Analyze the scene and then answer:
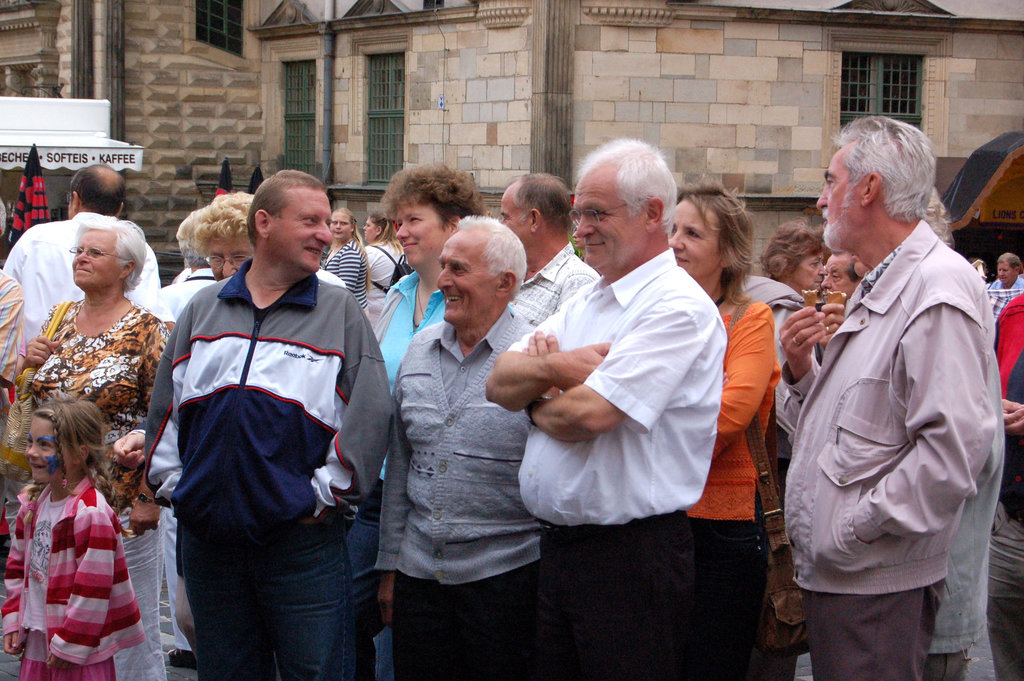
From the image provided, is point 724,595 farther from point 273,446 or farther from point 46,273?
point 46,273

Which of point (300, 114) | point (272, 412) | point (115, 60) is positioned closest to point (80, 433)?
point (272, 412)

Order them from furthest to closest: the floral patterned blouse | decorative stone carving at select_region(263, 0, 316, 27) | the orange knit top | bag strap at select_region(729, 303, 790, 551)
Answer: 1. decorative stone carving at select_region(263, 0, 316, 27)
2. the floral patterned blouse
3. bag strap at select_region(729, 303, 790, 551)
4. the orange knit top

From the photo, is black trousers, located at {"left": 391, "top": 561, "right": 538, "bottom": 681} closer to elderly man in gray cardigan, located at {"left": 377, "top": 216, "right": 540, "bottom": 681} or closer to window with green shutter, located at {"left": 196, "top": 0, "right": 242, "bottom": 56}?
elderly man in gray cardigan, located at {"left": 377, "top": 216, "right": 540, "bottom": 681}

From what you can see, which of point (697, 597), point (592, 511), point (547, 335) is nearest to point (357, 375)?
point (547, 335)

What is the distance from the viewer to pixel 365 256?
8.89m

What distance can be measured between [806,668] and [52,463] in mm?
3670

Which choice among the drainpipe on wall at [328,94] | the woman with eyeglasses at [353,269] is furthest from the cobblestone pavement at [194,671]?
the drainpipe on wall at [328,94]

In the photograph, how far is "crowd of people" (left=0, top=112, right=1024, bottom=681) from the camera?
2990 mm

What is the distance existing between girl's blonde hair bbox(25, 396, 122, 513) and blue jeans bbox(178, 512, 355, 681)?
0.78 m

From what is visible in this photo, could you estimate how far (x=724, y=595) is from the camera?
368 cm

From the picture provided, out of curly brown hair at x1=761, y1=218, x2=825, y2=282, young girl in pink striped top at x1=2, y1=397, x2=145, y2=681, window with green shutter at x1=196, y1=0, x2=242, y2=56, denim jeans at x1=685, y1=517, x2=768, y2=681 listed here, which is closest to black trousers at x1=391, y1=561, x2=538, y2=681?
denim jeans at x1=685, y1=517, x2=768, y2=681

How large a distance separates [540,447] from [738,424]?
0.76 meters

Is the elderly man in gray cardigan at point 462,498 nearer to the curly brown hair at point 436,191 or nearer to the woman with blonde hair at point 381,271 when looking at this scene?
the curly brown hair at point 436,191

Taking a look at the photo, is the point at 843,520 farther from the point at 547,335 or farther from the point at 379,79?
the point at 379,79
